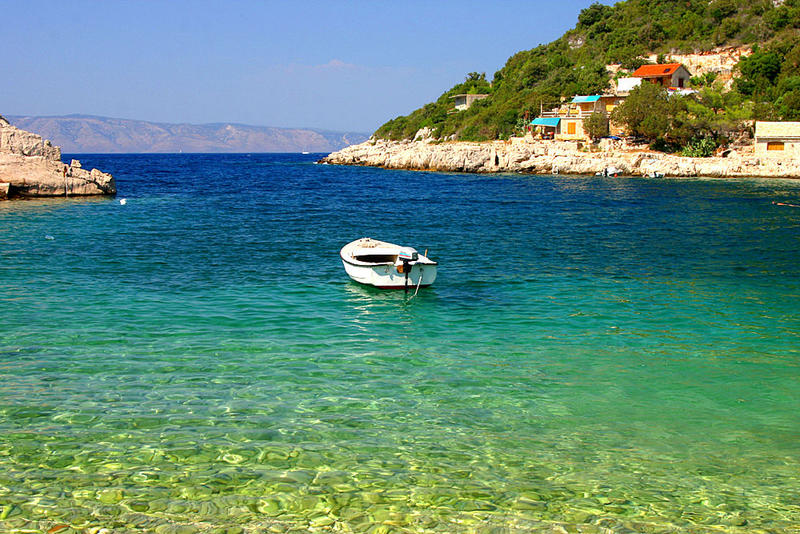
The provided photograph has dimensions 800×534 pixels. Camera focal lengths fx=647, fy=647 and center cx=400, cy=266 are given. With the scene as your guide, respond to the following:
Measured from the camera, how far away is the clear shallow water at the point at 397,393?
689cm

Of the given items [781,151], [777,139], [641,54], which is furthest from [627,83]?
[781,151]

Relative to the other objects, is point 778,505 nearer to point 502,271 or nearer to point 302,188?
point 502,271

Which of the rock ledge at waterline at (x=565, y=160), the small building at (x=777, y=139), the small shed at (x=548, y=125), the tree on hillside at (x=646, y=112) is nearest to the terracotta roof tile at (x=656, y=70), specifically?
the tree on hillside at (x=646, y=112)

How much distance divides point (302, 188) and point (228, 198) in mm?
12948

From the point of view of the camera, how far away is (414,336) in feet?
44.4

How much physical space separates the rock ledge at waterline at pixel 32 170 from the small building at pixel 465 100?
74297 millimetres

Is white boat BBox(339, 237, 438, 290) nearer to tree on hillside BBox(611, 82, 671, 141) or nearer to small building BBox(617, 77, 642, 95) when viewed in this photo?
tree on hillside BBox(611, 82, 671, 141)

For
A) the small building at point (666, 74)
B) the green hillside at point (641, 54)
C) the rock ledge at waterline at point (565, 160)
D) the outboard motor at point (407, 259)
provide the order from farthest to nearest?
the small building at point (666, 74)
the green hillside at point (641, 54)
the rock ledge at waterline at point (565, 160)
the outboard motor at point (407, 259)

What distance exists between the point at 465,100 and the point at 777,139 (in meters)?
55.6

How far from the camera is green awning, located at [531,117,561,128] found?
8238cm

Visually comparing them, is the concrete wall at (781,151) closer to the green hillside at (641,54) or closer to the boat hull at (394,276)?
the green hillside at (641,54)

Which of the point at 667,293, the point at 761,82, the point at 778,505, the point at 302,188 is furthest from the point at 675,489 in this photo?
the point at 761,82

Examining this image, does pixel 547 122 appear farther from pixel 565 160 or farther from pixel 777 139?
pixel 777 139

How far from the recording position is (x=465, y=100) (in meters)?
109
